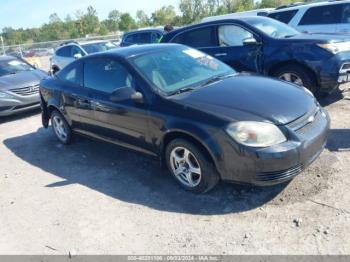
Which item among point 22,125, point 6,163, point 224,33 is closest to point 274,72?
point 224,33

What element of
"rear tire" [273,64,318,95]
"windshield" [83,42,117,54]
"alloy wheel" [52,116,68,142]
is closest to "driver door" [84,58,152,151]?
"alloy wheel" [52,116,68,142]

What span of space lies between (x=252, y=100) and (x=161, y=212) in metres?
1.53

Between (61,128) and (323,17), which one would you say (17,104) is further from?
(323,17)

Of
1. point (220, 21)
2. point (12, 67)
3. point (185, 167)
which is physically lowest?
point (185, 167)

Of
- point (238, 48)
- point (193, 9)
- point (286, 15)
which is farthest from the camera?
point (193, 9)

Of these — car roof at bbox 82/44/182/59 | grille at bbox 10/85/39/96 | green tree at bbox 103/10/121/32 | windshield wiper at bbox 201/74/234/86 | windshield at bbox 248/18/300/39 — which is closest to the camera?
windshield wiper at bbox 201/74/234/86

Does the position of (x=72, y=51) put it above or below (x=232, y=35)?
below

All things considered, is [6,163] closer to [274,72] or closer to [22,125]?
[22,125]

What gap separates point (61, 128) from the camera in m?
6.55

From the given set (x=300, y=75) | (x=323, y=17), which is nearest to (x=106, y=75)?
(x=300, y=75)

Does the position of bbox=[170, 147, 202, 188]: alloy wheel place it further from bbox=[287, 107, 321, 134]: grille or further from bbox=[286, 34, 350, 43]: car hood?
bbox=[286, 34, 350, 43]: car hood

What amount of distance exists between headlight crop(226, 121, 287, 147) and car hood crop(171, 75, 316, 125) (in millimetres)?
74

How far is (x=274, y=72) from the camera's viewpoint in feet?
22.6

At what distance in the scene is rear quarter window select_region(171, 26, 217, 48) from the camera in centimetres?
758
